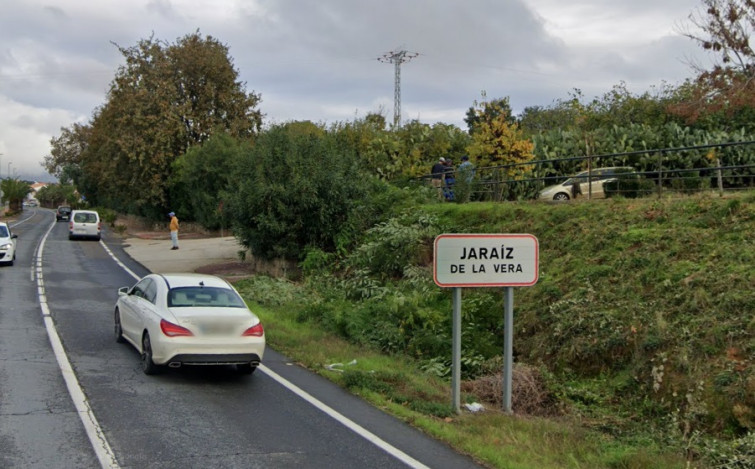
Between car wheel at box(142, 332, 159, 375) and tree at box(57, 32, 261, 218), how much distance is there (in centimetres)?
4083

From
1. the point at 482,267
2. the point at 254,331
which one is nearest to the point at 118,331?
the point at 254,331

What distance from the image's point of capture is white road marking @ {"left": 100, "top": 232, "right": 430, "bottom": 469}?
6688 millimetres

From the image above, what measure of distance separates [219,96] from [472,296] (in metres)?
42.5

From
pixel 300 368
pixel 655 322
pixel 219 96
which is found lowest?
pixel 300 368

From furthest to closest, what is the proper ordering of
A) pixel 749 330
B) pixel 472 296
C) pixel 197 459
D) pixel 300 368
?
pixel 472 296 → pixel 300 368 → pixel 749 330 → pixel 197 459

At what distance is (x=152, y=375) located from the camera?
32.2 ft

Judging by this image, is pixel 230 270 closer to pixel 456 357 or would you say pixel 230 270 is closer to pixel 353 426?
pixel 456 357

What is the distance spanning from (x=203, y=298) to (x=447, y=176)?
15734 mm

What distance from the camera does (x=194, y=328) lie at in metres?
9.44

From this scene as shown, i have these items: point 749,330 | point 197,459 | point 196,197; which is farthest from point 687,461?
point 196,197

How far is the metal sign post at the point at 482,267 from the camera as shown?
8320mm

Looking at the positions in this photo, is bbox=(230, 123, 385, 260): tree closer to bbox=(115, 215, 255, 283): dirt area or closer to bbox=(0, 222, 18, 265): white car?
bbox=(115, 215, 255, 283): dirt area

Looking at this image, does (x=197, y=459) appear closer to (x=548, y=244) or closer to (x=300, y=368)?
(x=300, y=368)

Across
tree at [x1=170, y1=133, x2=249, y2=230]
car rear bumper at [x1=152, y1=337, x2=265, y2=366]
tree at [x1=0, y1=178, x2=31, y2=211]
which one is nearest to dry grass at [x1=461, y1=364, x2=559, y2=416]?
car rear bumper at [x1=152, y1=337, x2=265, y2=366]
